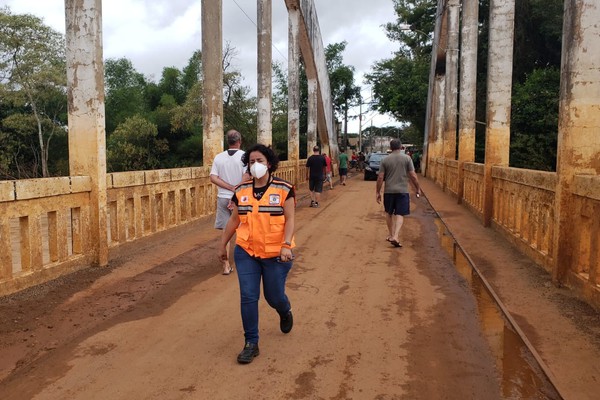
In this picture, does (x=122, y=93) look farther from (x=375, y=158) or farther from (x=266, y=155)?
(x=266, y=155)

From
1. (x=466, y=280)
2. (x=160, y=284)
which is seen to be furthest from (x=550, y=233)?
(x=160, y=284)

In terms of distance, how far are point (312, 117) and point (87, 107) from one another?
891 inches

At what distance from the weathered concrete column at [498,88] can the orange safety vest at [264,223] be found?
27.6 ft

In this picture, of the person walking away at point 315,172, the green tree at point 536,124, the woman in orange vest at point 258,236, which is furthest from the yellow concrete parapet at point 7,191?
the green tree at point 536,124

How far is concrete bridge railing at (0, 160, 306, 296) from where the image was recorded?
5.98 meters

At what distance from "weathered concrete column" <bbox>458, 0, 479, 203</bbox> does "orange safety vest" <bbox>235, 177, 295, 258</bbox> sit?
1292 cm

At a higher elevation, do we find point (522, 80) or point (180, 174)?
point (522, 80)

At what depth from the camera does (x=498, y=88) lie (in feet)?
38.4

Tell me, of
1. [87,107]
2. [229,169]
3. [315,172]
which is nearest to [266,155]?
[229,169]

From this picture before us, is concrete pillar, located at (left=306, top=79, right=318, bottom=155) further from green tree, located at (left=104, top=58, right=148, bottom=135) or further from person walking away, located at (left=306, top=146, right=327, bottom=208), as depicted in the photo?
green tree, located at (left=104, top=58, right=148, bottom=135)

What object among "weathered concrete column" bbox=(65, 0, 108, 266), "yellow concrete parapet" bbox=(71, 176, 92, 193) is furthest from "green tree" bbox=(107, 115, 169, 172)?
"yellow concrete parapet" bbox=(71, 176, 92, 193)

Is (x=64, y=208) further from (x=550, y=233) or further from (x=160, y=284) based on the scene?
(x=550, y=233)

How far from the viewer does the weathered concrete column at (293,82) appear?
82.1ft

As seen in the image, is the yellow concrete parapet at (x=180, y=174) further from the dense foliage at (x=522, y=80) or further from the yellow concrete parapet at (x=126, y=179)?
the dense foliage at (x=522, y=80)
